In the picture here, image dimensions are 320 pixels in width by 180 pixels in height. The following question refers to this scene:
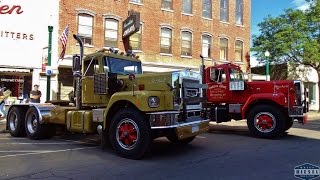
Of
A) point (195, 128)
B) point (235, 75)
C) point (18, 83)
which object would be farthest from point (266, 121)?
point (18, 83)

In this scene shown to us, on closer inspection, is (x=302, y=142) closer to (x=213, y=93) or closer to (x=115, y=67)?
(x=213, y=93)

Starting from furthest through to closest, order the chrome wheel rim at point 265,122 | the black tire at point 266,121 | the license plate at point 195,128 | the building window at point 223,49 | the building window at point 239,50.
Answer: the building window at point 239,50
the building window at point 223,49
the chrome wheel rim at point 265,122
the black tire at point 266,121
the license plate at point 195,128

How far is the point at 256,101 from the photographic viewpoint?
1403cm

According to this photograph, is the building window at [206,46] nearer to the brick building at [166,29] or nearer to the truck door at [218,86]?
the brick building at [166,29]

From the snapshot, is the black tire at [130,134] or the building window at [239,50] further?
the building window at [239,50]

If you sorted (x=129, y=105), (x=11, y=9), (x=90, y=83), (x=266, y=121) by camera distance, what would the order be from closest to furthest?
(x=129, y=105), (x=90, y=83), (x=266, y=121), (x=11, y=9)

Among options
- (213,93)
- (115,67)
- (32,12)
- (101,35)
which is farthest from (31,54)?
(115,67)

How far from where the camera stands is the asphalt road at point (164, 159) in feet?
25.6

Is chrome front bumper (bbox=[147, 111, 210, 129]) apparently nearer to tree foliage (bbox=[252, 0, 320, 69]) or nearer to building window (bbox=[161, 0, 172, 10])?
building window (bbox=[161, 0, 172, 10])

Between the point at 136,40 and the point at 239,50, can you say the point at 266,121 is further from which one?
the point at 239,50

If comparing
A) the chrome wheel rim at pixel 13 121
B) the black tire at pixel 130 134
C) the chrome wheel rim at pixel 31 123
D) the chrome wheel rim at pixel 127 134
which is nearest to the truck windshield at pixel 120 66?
the black tire at pixel 130 134

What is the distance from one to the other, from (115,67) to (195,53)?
19.9 m

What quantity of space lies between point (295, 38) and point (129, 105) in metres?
23.4

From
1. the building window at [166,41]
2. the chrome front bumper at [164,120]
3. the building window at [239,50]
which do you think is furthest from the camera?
the building window at [239,50]
